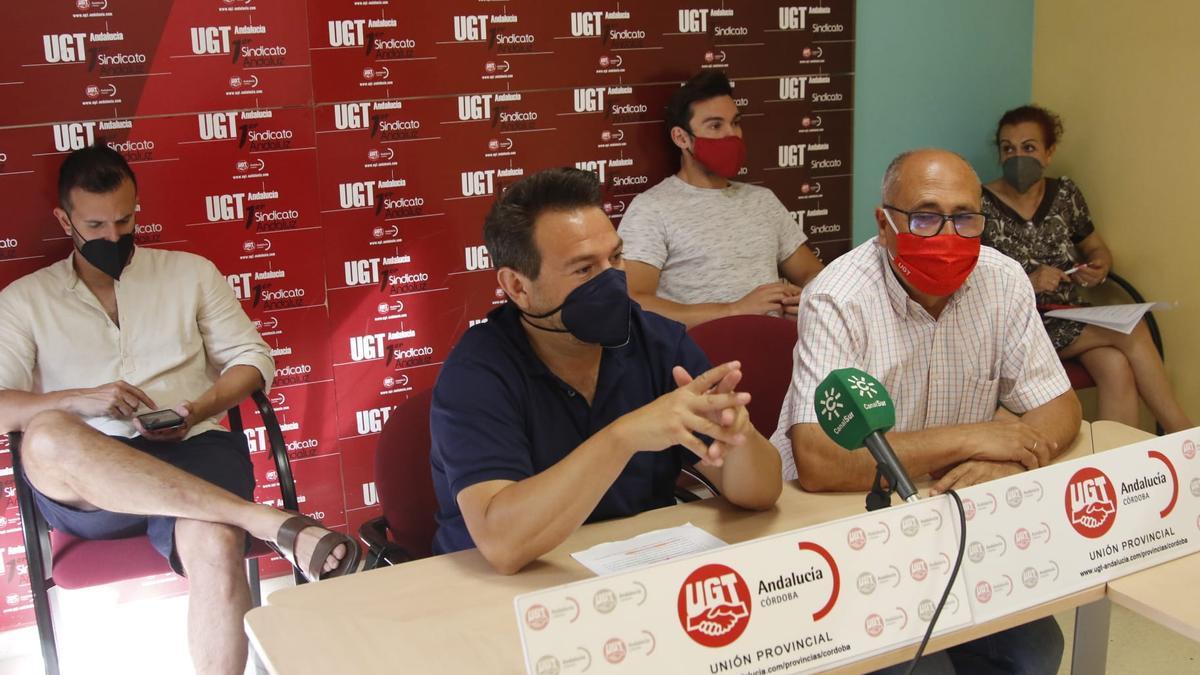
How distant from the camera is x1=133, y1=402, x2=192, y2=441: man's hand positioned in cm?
293

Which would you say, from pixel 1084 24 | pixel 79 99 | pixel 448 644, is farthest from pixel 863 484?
pixel 1084 24

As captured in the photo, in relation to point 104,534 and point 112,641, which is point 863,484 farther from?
point 112,641

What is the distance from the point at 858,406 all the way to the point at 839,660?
0.35 meters

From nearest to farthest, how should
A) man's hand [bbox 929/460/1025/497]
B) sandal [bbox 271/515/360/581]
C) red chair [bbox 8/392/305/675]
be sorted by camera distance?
1. man's hand [bbox 929/460/1025/497]
2. sandal [bbox 271/515/360/581]
3. red chair [bbox 8/392/305/675]

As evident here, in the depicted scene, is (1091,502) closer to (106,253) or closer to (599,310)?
(599,310)

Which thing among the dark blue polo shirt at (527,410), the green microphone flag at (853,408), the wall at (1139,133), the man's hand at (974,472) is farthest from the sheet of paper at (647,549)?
the wall at (1139,133)

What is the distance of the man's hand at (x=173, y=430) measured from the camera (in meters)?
2.93

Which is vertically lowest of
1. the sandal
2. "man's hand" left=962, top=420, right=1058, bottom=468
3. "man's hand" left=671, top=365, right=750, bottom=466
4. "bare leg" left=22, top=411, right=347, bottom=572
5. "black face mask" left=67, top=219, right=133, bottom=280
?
the sandal

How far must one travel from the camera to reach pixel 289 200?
3.51m

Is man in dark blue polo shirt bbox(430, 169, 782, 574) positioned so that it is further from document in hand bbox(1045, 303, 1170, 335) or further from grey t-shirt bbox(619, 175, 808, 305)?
document in hand bbox(1045, 303, 1170, 335)

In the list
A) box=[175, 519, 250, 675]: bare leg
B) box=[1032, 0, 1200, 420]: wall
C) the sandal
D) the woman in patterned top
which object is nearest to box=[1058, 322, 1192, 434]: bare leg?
the woman in patterned top

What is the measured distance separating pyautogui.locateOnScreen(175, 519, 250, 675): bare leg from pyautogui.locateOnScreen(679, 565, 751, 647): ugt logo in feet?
5.75

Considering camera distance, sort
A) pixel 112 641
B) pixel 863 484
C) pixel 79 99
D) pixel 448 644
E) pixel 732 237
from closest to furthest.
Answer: pixel 448 644
pixel 863 484
pixel 79 99
pixel 112 641
pixel 732 237

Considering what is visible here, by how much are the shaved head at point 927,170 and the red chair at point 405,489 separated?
1.09 m
